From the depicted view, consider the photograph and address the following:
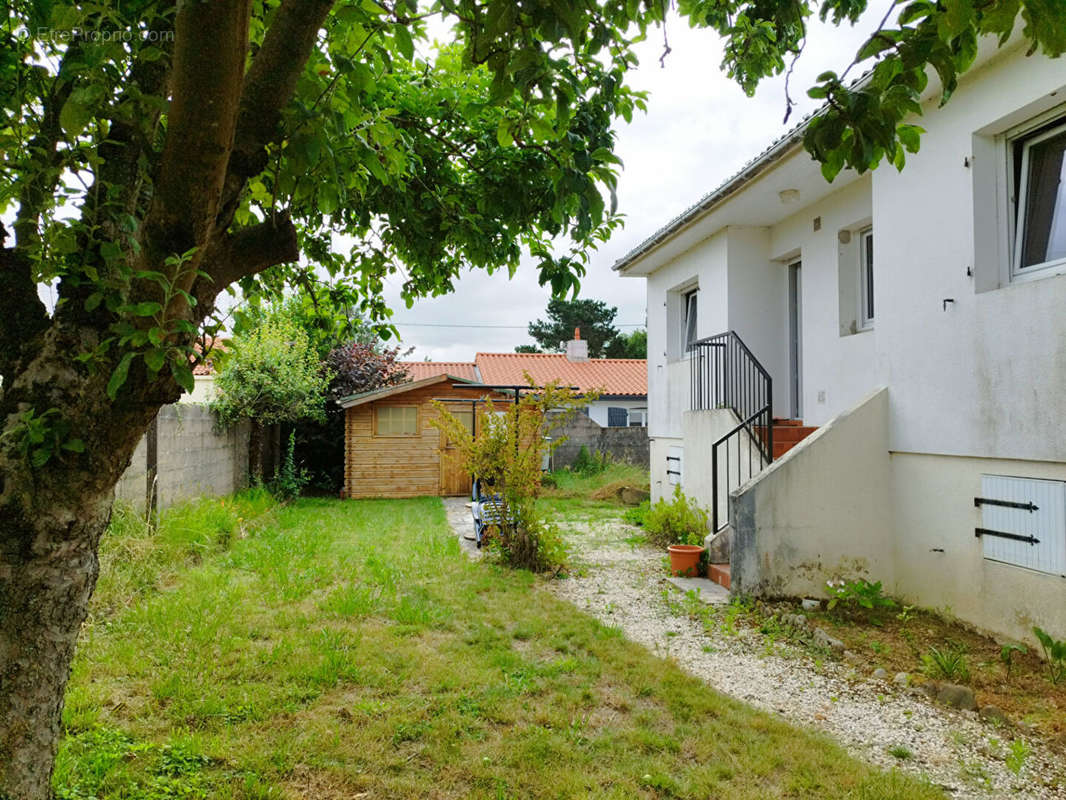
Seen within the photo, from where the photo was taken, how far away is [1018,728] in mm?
3631

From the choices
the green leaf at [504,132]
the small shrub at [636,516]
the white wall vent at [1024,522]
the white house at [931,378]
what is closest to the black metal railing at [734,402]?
the white house at [931,378]

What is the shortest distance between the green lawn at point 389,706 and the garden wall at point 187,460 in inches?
46.4

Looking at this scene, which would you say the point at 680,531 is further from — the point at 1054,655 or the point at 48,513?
the point at 48,513

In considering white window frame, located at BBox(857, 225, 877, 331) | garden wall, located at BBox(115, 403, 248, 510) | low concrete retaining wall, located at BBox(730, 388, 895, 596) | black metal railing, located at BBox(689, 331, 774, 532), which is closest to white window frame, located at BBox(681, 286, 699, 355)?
black metal railing, located at BBox(689, 331, 774, 532)

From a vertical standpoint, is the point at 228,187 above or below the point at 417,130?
below

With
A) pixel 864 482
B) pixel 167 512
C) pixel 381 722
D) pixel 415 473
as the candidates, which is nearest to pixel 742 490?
pixel 864 482

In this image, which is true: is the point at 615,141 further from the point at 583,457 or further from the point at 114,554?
the point at 583,457

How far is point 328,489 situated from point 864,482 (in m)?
12.9

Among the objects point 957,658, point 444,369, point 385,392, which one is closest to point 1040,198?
point 957,658

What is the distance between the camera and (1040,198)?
5.06 meters

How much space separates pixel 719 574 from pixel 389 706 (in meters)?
4.20

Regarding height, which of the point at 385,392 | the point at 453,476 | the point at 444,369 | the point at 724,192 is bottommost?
the point at 453,476

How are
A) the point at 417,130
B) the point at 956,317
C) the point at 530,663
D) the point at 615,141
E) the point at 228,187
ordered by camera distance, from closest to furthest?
the point at 228,187
the point at 615,141
the point at 417,130
the point at 530,663
the point at 956,317

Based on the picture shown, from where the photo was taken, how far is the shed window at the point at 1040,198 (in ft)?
16.0
